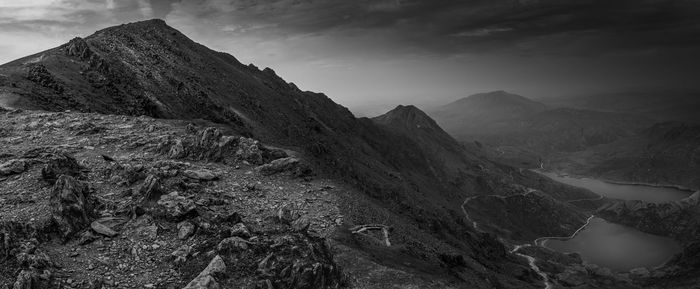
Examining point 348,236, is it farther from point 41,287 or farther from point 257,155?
point 41,287

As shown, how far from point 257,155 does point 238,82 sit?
11760 cm

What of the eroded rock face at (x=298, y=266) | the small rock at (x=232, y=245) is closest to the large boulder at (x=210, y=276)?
the small rock at (x=232, y=245)

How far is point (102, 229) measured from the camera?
90.4 ft

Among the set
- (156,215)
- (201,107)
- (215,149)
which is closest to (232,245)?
(156,215)

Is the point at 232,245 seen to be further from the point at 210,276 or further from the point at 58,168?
the point at 58,168

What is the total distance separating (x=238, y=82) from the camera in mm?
157375

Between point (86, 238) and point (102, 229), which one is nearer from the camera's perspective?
point (86, 238)

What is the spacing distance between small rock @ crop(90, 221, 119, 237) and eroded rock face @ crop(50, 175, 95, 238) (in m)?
0.63

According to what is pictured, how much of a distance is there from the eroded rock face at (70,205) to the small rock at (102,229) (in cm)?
63

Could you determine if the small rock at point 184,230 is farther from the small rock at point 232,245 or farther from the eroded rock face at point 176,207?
the small rock at point 232,245

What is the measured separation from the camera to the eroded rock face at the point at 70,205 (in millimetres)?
27266

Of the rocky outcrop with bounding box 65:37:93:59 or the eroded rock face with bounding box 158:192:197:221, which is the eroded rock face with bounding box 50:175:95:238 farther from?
the rocky outcrop with bounding box 65:37:93:59

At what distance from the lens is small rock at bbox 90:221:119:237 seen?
27219 mm

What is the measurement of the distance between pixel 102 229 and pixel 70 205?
9.68ft
